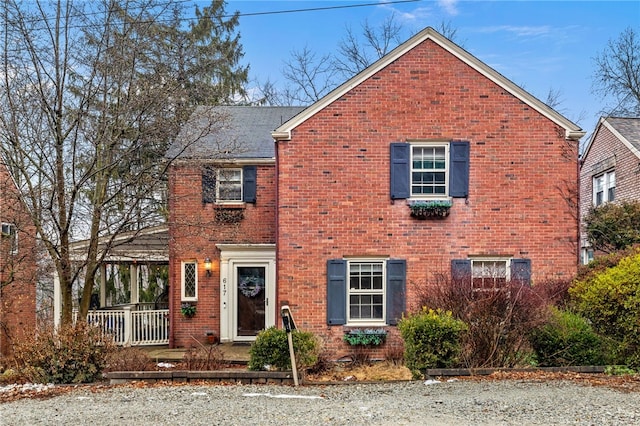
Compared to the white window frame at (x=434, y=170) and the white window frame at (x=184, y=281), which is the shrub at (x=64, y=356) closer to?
the white window frame at (x=184, y=281)

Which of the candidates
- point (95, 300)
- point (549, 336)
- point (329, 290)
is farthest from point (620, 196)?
point (95, 300)

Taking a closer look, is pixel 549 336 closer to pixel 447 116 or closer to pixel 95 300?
pixel 447 116

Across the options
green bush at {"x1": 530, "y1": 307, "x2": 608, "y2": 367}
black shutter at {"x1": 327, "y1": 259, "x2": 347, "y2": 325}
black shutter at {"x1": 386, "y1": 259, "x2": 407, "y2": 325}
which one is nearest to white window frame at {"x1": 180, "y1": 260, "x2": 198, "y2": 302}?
black shutter at {"x1": 327, "y1": 259, "x2": 347, "y2": 325}

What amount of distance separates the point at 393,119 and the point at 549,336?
539 centimetres

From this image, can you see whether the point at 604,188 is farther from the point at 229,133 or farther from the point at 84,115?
the point at 84,115

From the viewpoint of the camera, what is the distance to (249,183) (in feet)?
44.0

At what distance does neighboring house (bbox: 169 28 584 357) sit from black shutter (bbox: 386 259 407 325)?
23mm

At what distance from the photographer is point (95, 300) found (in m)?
18.6

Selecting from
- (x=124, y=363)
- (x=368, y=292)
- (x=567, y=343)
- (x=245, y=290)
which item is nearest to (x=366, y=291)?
(x=368, y=292)

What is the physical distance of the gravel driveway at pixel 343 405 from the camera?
601 centimetres

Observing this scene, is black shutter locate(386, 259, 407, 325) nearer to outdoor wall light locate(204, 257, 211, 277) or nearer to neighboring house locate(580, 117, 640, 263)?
outdoor wall light locate(204, 257, 211, 277)

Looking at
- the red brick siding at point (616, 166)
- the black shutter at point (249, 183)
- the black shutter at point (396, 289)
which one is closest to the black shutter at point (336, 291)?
the black shutter at point (396, 289)

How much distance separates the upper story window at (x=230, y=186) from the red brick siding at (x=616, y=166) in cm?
1182

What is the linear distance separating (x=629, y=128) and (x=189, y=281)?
16099 mm
